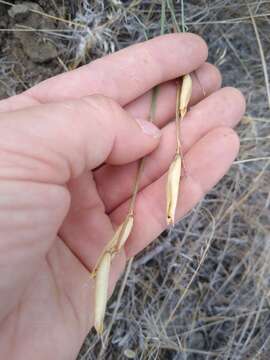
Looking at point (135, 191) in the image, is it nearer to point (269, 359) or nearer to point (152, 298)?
point (152, 298)

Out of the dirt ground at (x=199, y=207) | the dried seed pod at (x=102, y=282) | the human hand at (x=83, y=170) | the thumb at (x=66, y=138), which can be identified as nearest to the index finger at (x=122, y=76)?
the human hand at (x=83, y=170)

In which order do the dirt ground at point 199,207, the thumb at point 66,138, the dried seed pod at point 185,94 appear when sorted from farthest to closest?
the dirt ground at point 199,207
the dried seed pod at point 185,94
the thumb at point 66,138

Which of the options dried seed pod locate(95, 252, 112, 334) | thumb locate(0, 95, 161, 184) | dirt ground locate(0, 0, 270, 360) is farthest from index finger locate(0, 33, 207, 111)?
dried seed pod locate(95, 252, 112, 334)

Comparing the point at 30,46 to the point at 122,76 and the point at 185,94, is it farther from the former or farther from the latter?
the point at 185,94

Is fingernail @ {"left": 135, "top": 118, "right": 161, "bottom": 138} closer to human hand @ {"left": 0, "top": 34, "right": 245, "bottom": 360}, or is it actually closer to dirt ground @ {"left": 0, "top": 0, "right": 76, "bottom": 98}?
human hand @ {"left": 0, "top": 34, "right": 245, "bottom": 360}

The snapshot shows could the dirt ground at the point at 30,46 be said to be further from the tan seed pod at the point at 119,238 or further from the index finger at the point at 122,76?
the tan seed pod at the point at 119,238

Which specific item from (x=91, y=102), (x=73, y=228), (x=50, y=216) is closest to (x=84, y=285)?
(x=73, y=228)

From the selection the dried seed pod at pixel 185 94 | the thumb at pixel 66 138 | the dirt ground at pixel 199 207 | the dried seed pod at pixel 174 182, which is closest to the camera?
the thumb at pixel 66 138
